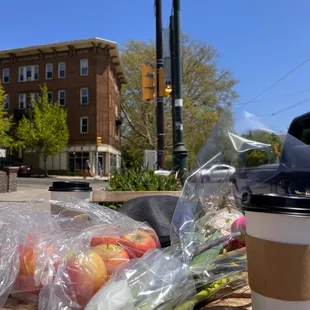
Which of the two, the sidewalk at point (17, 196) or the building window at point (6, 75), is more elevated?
the building window at point (6, 75)

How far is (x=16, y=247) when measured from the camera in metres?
2.20

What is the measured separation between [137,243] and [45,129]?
3903 cm

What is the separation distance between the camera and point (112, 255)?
2127 mm

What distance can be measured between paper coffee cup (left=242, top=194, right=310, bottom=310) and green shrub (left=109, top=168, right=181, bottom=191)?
3292 millimetres

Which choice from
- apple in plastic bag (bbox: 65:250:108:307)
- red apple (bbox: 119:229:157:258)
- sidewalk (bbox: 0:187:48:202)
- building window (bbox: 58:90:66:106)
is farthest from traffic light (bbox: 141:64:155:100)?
building window (bbox: 58:90:66:106)

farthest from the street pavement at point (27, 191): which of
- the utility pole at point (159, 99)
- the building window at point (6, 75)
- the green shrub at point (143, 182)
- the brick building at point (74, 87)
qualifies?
the building window at point (6, 75)

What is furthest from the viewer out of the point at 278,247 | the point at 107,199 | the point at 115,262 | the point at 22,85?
the point at 22,85

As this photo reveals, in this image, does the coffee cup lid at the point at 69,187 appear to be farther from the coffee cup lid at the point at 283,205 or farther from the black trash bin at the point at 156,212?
the coffee cup lid at the point at 283,205

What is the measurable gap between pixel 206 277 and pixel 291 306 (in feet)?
1.69

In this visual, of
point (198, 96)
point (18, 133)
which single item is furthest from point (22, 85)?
point (198, 96)

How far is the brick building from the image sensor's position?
4275 cm

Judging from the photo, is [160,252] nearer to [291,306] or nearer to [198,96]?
[291,306]

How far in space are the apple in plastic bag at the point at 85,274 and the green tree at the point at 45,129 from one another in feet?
127

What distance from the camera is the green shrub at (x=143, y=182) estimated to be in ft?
16.7
